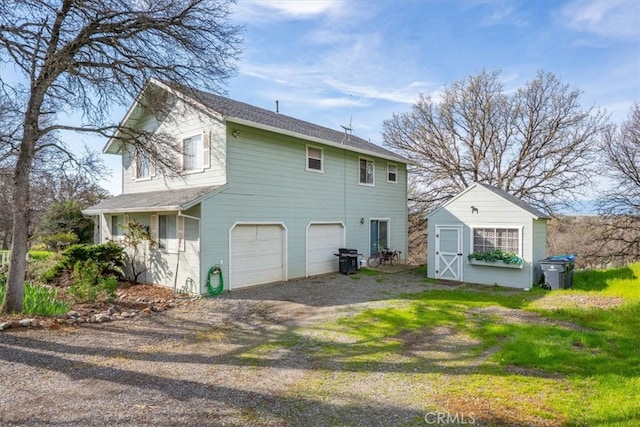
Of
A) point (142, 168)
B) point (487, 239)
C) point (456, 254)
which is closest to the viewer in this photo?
point (487, 239)

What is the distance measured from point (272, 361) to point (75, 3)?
8270 mm

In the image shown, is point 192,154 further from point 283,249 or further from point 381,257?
point 381,257

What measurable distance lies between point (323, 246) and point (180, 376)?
9387mm

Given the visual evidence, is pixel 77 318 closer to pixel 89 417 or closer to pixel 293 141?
pixel 89 417

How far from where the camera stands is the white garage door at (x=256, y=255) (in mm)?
10961

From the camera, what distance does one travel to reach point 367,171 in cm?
1619

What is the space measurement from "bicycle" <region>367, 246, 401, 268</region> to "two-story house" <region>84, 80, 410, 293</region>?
451 millimetres

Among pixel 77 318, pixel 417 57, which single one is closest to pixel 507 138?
pixel 417 57

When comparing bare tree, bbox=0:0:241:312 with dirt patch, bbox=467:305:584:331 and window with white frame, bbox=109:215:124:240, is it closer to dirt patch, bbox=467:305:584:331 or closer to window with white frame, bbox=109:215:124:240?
window with white frame, bbox=109:215:124:240

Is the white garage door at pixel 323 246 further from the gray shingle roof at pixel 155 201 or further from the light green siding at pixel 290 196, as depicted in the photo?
the gray shingle roof at pixel 155 201

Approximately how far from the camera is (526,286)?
1130 cm

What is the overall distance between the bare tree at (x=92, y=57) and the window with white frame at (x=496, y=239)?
377 inches

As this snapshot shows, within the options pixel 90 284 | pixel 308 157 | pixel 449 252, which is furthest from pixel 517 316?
pixel 90 284

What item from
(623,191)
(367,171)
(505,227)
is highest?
(367,171)
